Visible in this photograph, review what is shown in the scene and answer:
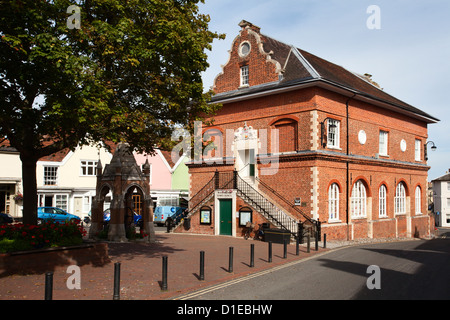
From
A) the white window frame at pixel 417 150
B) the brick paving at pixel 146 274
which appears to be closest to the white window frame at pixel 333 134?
the brick paving at pixel 146 274

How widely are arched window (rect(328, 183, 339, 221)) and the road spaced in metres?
8.45

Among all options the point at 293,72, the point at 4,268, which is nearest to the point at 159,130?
the point at 4,268

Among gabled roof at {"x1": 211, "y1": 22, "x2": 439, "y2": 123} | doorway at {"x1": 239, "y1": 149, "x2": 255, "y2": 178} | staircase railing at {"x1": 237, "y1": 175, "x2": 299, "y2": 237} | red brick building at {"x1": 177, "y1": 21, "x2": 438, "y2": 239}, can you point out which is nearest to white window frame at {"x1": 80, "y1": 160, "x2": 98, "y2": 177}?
red brick building at {"x1": 177, "y1": 21, "x2": 438, "y2": 239}

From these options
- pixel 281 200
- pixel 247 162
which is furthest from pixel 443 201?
pixel 281 200

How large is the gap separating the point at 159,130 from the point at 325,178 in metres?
12.6

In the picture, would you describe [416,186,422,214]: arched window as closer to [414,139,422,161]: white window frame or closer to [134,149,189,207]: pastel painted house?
[414,139,422,161]: white window frame

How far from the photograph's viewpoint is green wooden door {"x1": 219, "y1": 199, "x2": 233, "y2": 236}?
84.6ft

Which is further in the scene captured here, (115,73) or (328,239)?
(328,239)

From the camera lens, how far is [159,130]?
13852mm

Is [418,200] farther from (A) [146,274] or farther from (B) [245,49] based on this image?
(A) [146,274]

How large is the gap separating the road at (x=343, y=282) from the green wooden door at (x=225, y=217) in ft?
34.9

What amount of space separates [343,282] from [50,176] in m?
36.7
